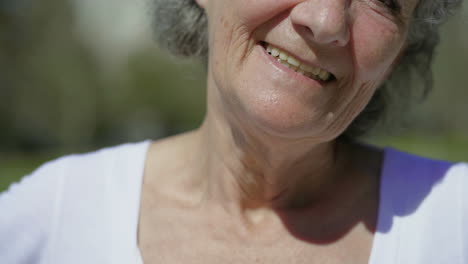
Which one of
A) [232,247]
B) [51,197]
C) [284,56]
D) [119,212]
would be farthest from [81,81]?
[284,56]

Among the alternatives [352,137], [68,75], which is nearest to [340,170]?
[352,137]

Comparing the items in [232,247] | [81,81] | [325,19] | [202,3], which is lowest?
[81,81]

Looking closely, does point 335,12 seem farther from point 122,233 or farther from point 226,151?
point 122,233

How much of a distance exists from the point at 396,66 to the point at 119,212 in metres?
1.52

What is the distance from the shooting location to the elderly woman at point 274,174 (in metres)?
2.17

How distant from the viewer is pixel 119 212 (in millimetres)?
2564

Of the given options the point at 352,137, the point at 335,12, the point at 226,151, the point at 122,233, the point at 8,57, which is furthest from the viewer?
the point at 8,57

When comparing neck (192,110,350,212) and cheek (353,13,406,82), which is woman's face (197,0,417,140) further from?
neck (192,110,350,212)

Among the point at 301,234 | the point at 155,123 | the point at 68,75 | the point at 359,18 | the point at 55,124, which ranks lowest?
the point at 155,123

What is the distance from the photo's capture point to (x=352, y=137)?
9.48 feet

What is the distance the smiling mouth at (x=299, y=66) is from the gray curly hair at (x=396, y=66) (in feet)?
2.20

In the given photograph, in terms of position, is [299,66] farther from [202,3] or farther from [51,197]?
[51,197]

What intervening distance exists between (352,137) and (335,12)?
100 centimetres

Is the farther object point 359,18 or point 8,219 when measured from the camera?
point 8,219
